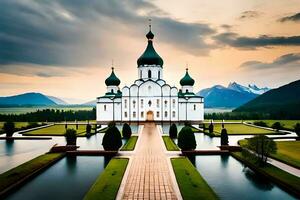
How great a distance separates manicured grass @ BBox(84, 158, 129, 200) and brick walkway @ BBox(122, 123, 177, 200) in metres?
0.38

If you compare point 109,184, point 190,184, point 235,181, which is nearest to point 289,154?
point 235,181

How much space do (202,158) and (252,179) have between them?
467cm

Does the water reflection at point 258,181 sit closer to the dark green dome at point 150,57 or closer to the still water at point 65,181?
the still water at point 65,181

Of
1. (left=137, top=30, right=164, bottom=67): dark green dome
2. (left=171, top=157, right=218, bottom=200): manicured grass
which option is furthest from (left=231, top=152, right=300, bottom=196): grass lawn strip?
(left=137, top=30, right=164, bottom=67): dark green dome

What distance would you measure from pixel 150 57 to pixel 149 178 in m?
36.2

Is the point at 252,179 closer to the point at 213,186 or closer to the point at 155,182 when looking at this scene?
the point at 213,186

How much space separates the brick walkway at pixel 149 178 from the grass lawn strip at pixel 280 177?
4.31 metres

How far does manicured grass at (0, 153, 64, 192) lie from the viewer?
12.4 meters

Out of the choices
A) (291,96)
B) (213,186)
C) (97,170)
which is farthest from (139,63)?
(291,96)

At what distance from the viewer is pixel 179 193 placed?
10.7 m

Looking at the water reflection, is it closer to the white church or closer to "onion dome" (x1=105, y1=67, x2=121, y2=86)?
the white church

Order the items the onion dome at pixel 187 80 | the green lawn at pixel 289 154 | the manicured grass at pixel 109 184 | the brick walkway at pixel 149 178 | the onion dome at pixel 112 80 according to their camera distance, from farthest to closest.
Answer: the onion dome at pixel 112 80 → the onion dome at pixel 187 80 → the green lawn at pixel 289 154 → the brick walkway at pixel 149 178 → the manicured grass at pixel 109 184

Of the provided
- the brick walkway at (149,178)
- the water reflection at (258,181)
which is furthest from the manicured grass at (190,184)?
the water reflection at (258,181)

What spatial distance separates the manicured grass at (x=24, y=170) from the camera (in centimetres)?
1245
